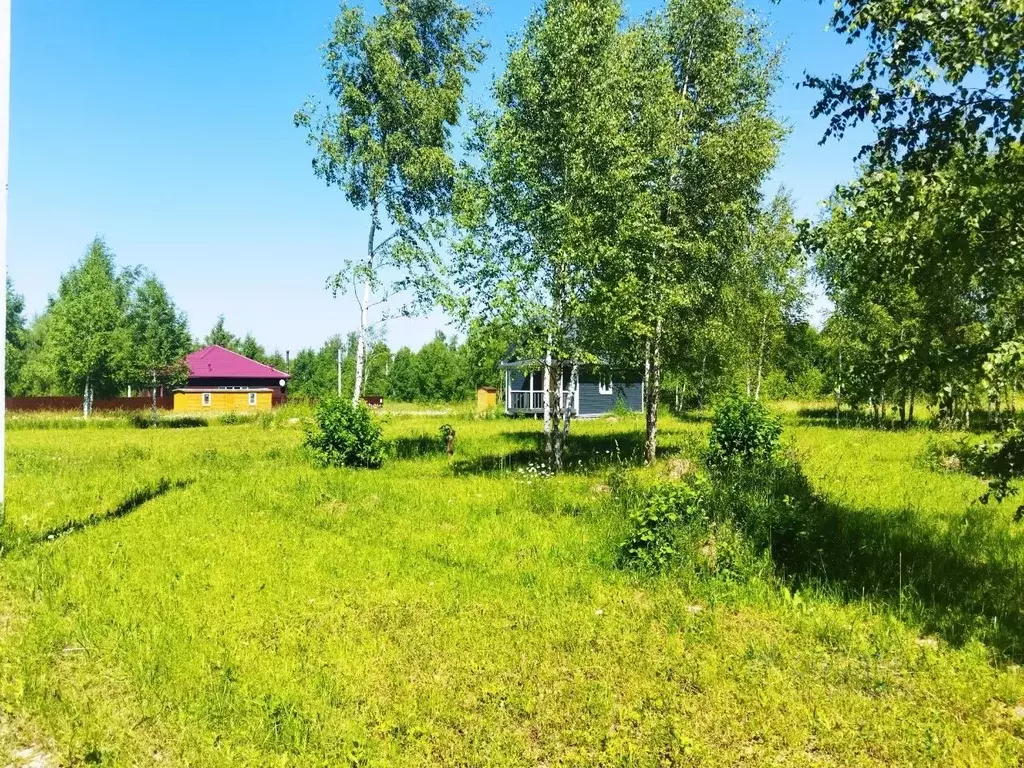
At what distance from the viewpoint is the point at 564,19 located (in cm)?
1450

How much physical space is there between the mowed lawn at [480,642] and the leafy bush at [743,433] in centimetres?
368

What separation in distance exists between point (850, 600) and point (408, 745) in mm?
4879

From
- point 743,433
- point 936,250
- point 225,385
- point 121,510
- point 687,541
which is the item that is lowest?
point 121,510

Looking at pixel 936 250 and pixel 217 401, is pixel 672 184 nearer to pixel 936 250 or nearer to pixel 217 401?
pixel 936 250

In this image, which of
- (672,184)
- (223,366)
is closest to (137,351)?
(223,366)

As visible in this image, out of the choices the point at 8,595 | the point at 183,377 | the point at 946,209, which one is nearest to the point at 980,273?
the point at 946,209

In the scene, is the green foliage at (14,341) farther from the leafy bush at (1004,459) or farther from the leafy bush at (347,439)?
the leafy bush at (1004,459)

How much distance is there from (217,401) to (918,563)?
57.5 m

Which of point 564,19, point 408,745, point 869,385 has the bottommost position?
point 408,745

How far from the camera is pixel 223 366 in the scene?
188 feet

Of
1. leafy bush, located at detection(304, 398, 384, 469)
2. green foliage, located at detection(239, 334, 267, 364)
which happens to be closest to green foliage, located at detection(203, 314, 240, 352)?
green foliage, located at detection(239, 334, 267, 364)

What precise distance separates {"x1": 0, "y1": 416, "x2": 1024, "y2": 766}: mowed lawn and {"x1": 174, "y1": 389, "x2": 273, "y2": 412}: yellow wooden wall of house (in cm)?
4848

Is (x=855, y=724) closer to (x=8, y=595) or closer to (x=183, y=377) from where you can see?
(x=8, y=595)

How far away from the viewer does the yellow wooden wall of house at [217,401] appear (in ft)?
181
